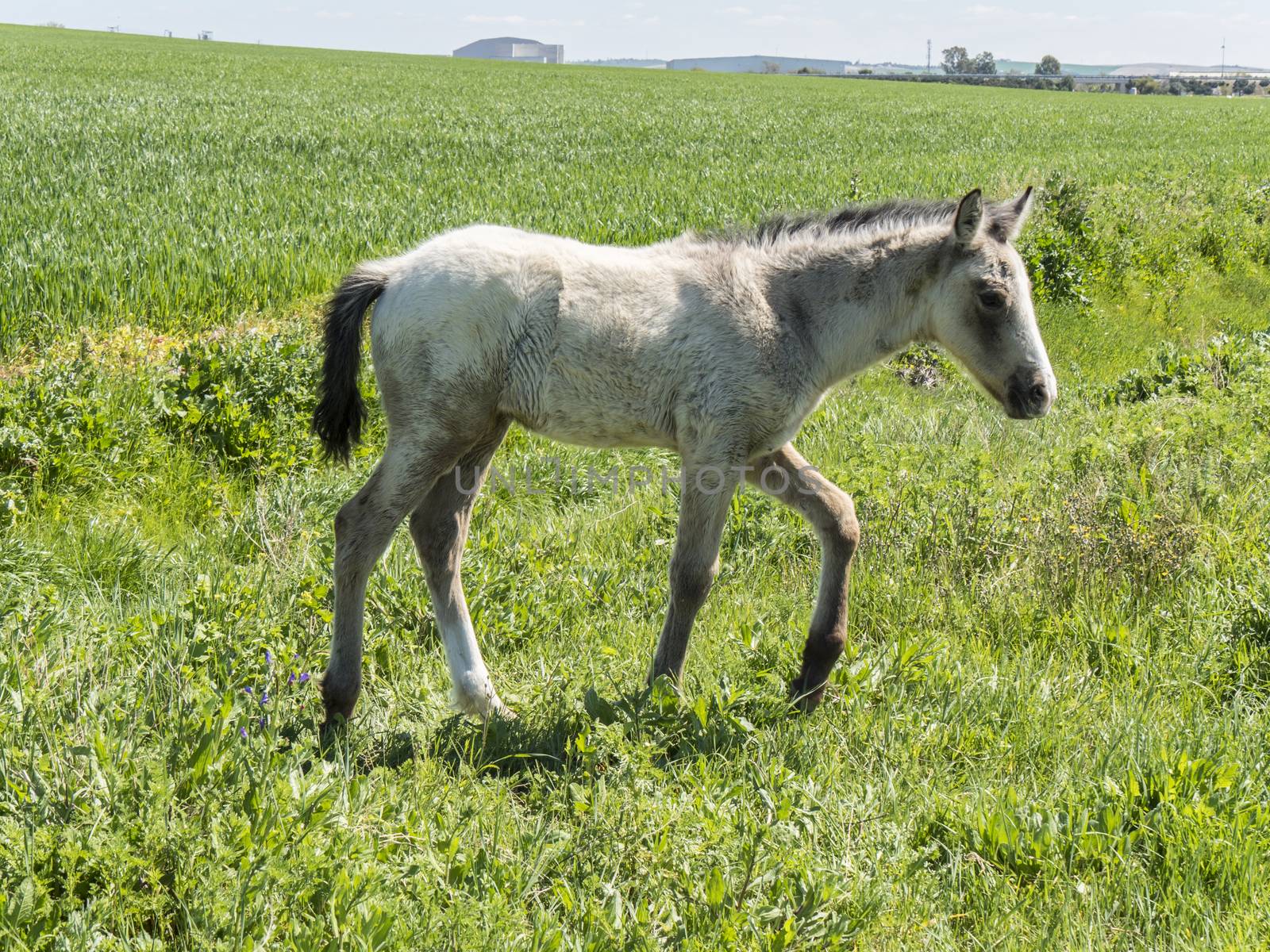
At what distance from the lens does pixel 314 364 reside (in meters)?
6.83

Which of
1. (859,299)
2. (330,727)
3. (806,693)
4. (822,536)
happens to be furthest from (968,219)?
(330,727)

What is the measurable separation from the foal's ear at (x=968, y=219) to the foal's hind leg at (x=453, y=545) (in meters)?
1.91

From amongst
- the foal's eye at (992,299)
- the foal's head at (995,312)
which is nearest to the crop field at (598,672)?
the foal's head at (995,312)

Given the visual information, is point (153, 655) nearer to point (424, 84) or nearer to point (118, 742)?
point (118, 742)

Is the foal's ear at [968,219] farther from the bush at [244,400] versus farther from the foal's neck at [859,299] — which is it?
the bush at [244,400]

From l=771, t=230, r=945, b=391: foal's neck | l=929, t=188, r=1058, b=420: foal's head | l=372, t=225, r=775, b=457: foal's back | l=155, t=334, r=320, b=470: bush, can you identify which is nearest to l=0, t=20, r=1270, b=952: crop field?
l=155, t=334, r=320, b=470: bush

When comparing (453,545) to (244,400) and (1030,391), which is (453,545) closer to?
(1030,391)

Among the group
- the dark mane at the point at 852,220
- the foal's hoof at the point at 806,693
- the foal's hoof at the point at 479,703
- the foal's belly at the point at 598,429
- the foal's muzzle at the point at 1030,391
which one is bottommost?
the foal's hoof at the point at 479,703

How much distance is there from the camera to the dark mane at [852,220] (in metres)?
4.23

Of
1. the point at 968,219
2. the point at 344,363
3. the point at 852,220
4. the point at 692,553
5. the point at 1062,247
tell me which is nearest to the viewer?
the point at 968,219

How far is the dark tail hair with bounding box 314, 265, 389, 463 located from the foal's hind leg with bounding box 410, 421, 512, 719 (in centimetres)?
42

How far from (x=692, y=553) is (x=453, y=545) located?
103 centimetres

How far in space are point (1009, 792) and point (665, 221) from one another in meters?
10.5

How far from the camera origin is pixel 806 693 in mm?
4082
